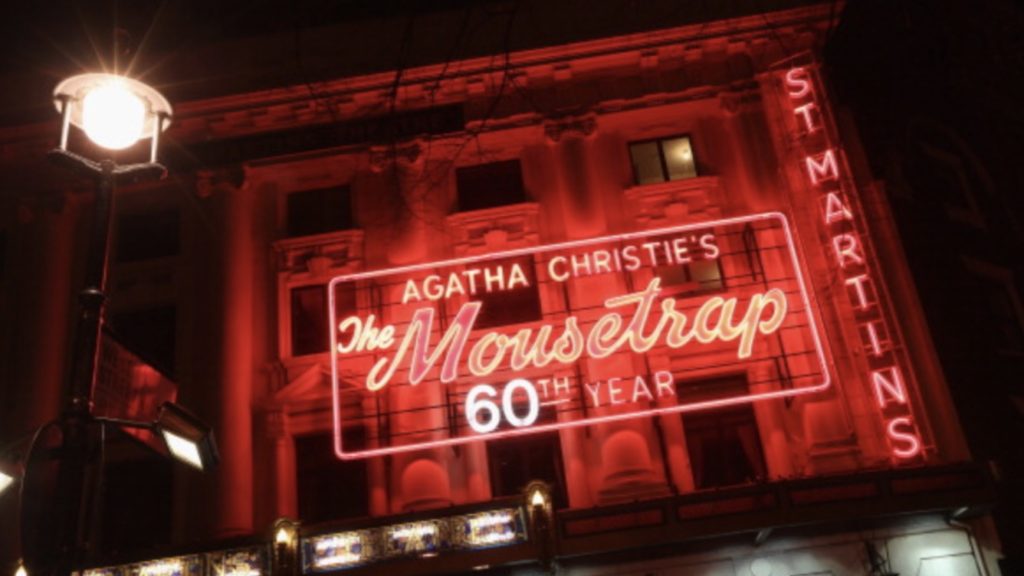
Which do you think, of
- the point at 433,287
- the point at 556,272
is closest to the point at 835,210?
the point at 556,272

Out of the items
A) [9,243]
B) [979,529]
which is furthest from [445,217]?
[979,529]

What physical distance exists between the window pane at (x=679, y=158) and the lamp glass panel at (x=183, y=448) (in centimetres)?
1396

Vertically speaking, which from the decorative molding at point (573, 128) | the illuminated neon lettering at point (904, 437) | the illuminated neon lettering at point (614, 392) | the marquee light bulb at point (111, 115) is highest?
the decorative molding at point (573, 128)

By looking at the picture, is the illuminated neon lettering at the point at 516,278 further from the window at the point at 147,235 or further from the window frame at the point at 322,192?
the window at the point at 147,235

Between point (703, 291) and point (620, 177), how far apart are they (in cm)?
324

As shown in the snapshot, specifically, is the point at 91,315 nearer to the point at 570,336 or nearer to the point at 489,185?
the point at 570,336

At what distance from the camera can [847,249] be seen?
650 inches

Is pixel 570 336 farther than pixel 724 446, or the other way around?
pixel 724 446

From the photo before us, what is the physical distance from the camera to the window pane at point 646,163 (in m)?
19.2

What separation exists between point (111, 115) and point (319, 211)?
13.0 m

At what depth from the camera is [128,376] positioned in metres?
8.80

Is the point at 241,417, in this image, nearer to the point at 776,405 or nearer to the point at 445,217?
the point at 445,217

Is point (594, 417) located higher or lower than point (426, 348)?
lower

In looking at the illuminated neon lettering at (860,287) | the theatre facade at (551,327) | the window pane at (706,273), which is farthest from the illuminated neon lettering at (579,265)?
the illuminated neon lettering at (860,287)
